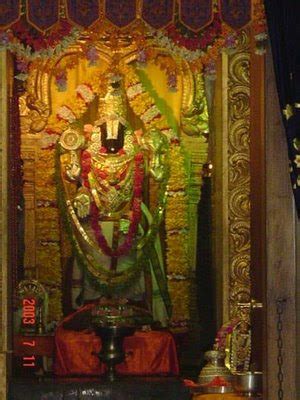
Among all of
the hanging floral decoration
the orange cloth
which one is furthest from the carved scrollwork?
the hanging floral decoration

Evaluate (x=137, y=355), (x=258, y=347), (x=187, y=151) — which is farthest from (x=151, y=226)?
(x=258, y=347)

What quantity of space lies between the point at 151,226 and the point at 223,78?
2.08 m

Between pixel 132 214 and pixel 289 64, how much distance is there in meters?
4.93

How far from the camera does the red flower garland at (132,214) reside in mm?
11570

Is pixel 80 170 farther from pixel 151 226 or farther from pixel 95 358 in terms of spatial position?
pixel 95 358

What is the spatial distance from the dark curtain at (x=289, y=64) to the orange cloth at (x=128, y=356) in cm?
384

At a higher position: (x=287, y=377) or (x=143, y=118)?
(x=143, y=118)

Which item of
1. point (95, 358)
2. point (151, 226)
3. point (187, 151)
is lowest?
point (95, 358)

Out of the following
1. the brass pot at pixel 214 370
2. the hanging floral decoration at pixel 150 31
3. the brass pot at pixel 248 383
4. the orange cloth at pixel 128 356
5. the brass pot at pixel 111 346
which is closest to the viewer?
the hanging floral decoration at pixel 150 31

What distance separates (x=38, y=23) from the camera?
720 cm

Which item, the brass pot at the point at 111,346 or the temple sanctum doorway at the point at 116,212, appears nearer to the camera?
the brass pot at the point at 111,346

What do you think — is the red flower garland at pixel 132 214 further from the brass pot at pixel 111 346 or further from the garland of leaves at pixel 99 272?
the brass pot at pixel 111 346

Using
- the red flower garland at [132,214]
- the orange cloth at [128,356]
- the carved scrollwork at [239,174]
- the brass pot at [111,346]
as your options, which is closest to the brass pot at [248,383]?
the carved scrollwork at [239,174]

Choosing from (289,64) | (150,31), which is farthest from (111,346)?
(289,64)
